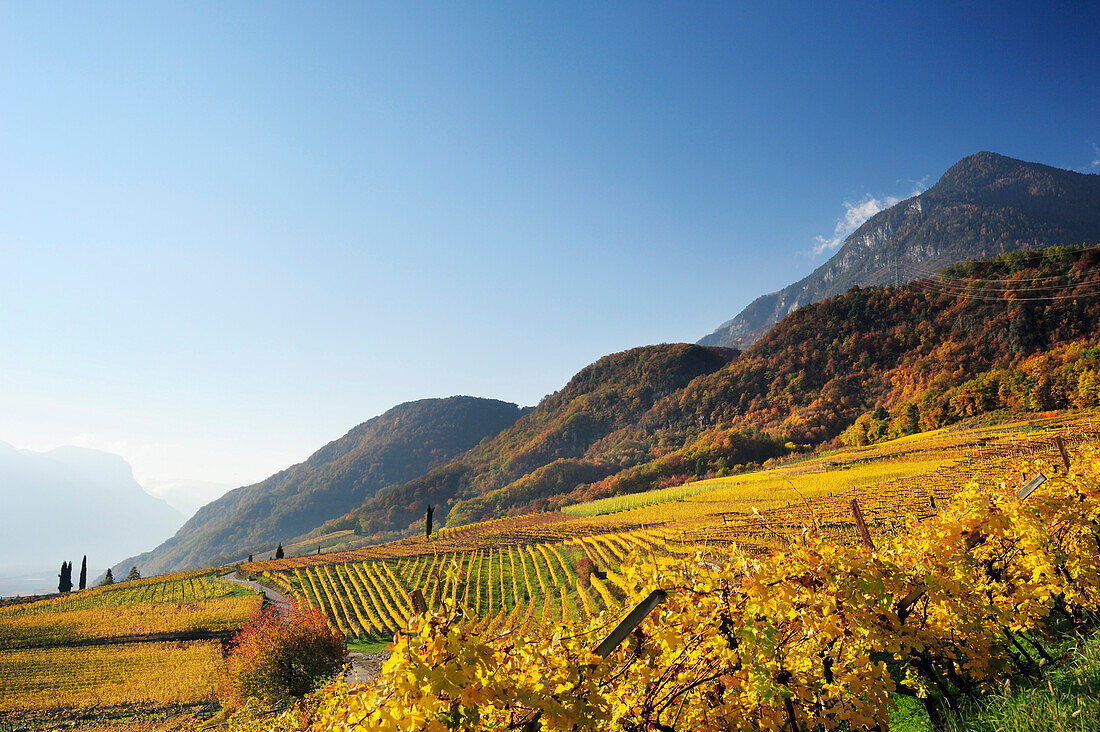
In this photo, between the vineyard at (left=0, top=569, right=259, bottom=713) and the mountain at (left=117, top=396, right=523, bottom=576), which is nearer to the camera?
the vineyard at (left=0, top=569, right=259, bottom=713)

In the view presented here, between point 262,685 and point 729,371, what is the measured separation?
367 feet

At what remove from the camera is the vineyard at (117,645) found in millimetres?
20906

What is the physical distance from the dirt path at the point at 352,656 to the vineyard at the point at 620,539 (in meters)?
1.08

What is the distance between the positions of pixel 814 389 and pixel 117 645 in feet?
328

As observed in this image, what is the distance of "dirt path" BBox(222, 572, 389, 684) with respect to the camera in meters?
20.1

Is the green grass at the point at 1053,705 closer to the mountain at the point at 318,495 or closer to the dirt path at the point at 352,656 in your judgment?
the dirt path at the point at 352,656

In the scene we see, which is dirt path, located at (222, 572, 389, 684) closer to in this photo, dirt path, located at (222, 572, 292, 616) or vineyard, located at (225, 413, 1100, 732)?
dirt path, located at (222, 572, 292, 616)

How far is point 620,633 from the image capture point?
7.51ft

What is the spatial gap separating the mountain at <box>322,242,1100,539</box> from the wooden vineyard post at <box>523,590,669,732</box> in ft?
183

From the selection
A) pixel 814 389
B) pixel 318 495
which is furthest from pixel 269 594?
pixel 318 495

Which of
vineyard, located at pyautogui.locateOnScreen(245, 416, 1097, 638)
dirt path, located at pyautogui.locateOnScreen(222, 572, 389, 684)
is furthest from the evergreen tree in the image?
vineyard, located at pyautogui.locateOnScreen(245, 416, 1097, 638)

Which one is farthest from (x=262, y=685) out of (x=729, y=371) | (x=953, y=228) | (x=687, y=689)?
(x=953, y=228)

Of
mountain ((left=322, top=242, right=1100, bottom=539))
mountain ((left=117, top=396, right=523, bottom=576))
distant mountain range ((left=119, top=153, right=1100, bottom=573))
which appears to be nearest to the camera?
mountain ((left=322, top=242, right=1100, bottom=539))

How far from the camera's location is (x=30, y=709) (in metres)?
19.9
